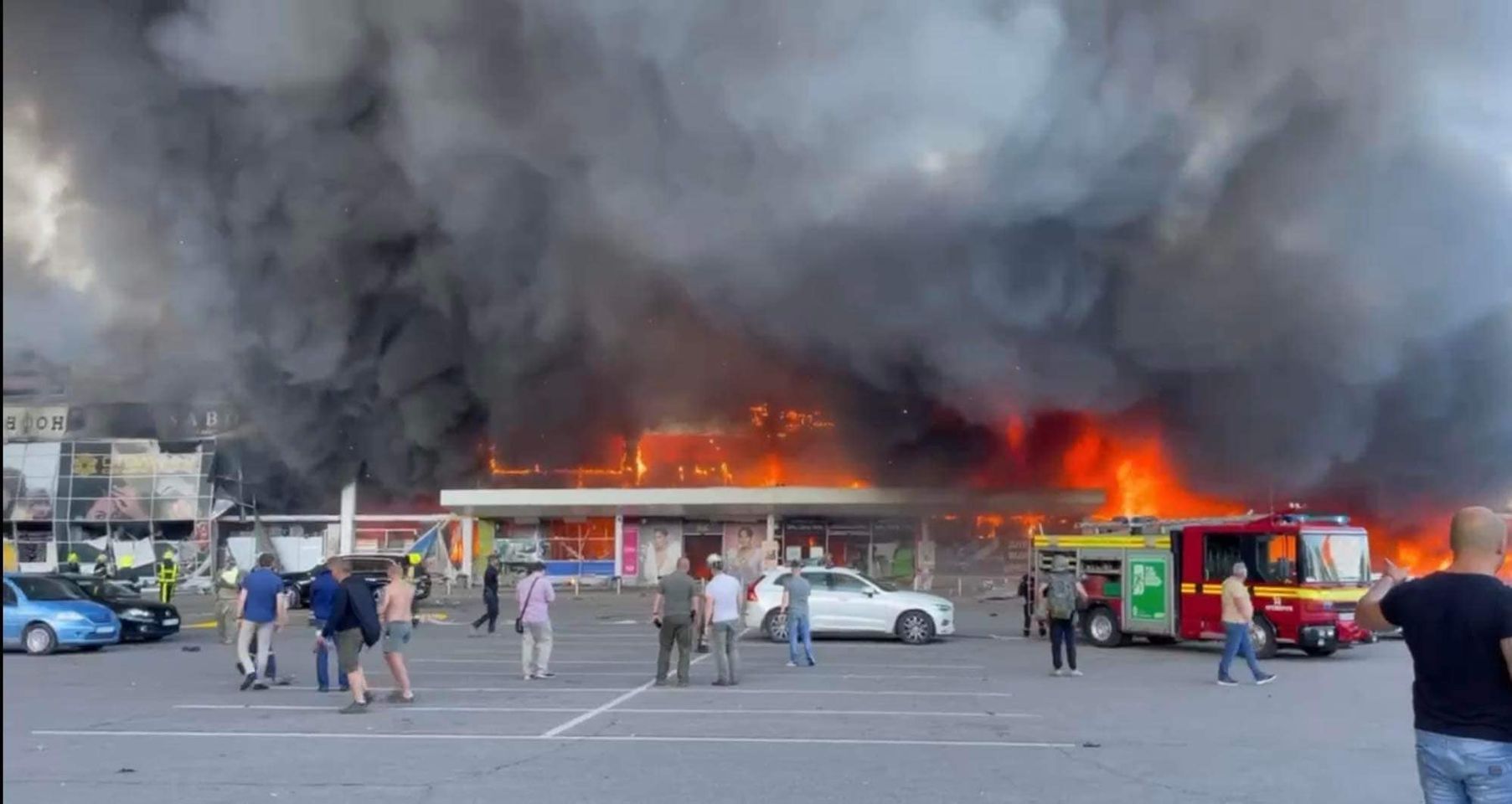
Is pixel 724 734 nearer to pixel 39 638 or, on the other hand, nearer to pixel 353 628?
pixel 353 628

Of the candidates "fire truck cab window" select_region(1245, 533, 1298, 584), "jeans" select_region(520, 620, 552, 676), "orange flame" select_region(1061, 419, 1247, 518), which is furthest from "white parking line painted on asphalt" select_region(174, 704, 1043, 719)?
"orange flame" select_region(1061, 419, 1247, 518)

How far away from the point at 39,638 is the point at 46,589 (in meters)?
1.35


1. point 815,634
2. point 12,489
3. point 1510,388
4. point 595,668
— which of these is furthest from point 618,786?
point 12,489

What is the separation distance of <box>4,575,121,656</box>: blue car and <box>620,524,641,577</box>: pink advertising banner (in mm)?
19670

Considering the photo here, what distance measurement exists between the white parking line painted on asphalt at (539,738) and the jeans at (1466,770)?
5529mm

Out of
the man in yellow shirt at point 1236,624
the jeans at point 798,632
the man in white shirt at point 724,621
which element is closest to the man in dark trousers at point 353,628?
the man in white shirt at point 724,621

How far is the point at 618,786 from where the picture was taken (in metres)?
8.31

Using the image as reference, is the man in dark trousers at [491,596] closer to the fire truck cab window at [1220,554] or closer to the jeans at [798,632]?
the jeans at [798,632]

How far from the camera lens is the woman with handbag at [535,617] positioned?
47.9 ft

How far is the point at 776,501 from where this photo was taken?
36188 millimetres

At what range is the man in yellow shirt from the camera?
48.2 ft

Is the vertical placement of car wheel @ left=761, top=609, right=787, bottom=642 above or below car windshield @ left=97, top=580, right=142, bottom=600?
below

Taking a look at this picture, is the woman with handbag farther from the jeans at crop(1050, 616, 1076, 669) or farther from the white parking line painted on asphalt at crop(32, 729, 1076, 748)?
the jeans at crop(1050, 616, 1076, 669)

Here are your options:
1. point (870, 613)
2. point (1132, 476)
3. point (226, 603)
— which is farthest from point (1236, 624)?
point (1132, 476)
